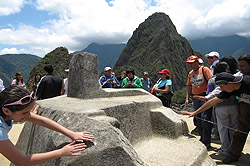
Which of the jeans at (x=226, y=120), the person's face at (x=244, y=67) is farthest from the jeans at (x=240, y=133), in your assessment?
the person's face at (x=244, y=67)

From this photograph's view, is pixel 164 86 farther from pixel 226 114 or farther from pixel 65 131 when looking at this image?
pixel 65 131

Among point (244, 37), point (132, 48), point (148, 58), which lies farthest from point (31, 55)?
point (244, 37)

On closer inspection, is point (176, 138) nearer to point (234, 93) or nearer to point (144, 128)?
point (144, 128)

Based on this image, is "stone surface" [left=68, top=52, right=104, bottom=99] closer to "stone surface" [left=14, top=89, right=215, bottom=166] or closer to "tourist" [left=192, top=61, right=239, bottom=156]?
"stone surface" [left=14, top=89, right=215, bottom=166]

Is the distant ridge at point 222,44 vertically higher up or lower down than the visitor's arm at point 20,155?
higher up

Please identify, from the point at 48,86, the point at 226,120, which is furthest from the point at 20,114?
the point at 226,120

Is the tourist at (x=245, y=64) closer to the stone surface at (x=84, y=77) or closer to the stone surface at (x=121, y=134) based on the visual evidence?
the stone surface at (x=121, y=134)
